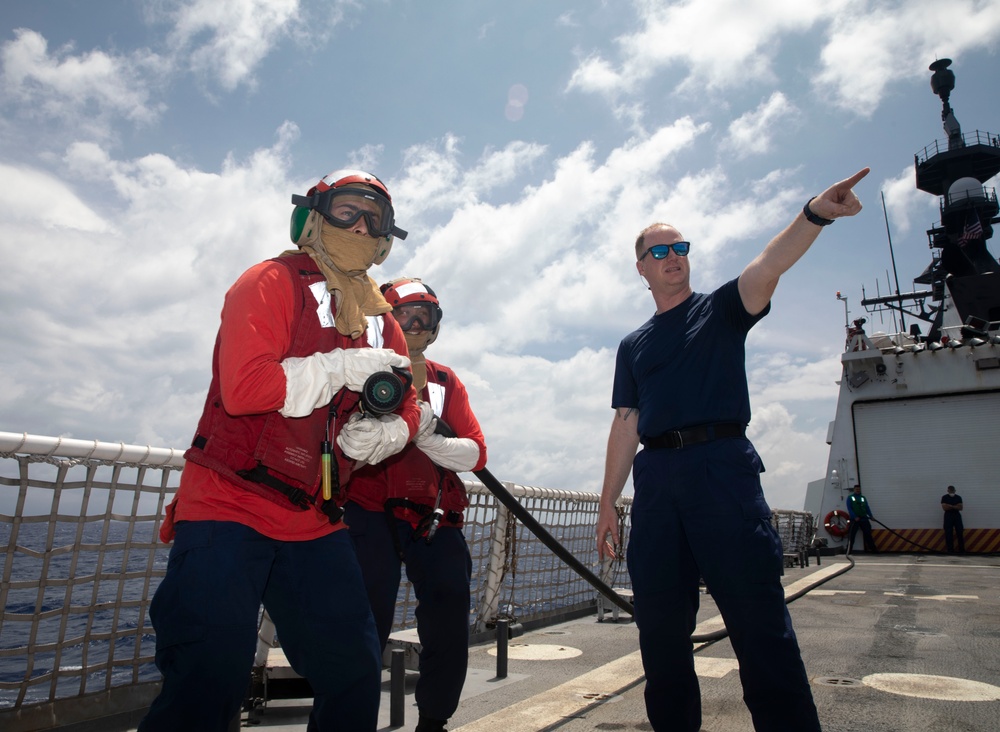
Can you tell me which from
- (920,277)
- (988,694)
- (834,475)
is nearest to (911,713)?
(988,694)

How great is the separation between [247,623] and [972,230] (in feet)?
115

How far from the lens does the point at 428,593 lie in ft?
9.79

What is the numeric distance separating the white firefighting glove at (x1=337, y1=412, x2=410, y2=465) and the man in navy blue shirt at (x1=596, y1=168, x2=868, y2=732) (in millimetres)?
1099

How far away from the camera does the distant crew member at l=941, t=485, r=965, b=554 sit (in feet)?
54.2

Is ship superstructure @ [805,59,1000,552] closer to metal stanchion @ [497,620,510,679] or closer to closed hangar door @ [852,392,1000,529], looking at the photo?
closed hangar door @ [852,392,1000,529]

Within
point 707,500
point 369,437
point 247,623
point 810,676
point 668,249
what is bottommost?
point 810,676

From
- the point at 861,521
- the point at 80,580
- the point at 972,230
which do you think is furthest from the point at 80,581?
the point at 972,230

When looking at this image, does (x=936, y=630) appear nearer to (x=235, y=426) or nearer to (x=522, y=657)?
(x=522, y=657)

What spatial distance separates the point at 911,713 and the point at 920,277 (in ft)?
112

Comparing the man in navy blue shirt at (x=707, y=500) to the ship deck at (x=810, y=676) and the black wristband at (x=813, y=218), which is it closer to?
the black wristband at (x=813, y=218)

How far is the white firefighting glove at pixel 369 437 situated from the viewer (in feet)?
6.78

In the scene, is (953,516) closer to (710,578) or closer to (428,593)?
(710,578)

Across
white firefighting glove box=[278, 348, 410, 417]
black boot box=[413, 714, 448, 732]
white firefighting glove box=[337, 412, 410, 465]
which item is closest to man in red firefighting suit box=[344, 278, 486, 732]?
black boot box=[413, 714, 448, 732]

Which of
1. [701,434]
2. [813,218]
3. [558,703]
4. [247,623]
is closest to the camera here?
[247,623]
